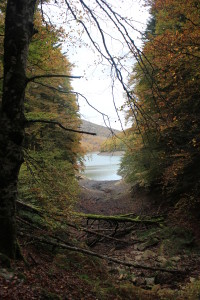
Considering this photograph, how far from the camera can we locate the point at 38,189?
608 cm

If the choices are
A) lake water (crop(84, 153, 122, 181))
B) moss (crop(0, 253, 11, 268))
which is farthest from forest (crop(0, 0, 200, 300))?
lake water (crop(84, 153, 122, 181))

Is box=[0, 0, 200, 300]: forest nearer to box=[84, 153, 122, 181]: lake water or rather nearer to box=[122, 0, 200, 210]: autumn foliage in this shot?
box=[122, 0, 200, 210]: autumn foliage

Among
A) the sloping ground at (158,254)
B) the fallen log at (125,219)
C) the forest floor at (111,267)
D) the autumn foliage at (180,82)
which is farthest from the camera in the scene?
the fallen log at (125,219)

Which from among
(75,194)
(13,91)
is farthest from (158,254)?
(13,91)

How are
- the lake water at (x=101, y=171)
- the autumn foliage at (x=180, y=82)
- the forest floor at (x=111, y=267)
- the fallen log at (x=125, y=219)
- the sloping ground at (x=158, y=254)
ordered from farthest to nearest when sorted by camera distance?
the lake water at (x=101, y=171) < the fallen log at (x=125, y=219) < the autumn foliage at (x=180, y=82) < the sloping ground at (x=158, y=254) < the forest floor at (x=111, y=267)

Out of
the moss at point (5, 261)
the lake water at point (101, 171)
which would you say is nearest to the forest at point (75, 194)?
the moss at point (5, 261)

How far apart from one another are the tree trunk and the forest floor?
1389mm

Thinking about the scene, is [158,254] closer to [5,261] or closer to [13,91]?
[5,261]

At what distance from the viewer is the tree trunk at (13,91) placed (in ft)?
13.1

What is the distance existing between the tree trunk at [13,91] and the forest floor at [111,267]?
1.39m

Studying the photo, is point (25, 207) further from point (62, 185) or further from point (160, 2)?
point (160, 2)

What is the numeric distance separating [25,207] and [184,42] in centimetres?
727

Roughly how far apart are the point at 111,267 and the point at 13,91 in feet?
20.6

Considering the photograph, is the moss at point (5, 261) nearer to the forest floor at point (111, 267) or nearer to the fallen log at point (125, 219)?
the forest floor at point (111, 267)
